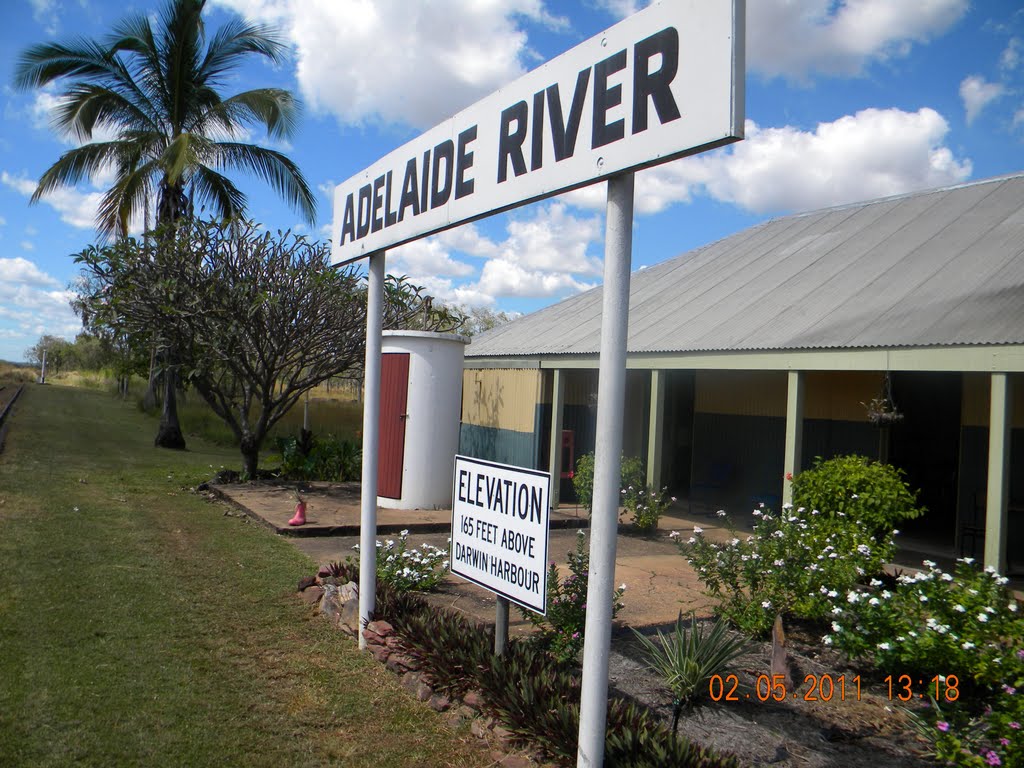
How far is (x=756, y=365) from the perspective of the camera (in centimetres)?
927

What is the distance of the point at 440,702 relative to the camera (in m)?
4.56

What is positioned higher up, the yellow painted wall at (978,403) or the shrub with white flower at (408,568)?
the yellow painted wall at (978,403)

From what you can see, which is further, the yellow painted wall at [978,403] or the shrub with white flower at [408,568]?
the yellow painted wall at [978,403]

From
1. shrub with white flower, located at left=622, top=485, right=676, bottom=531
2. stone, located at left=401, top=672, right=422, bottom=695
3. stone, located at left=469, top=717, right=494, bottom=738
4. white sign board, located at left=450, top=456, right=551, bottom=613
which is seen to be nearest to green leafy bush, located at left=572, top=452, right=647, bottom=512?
shrub with white flower, located at left=622, top=485, right=676, bottom=531

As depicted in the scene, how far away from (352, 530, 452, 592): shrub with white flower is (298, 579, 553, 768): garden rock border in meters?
0.28

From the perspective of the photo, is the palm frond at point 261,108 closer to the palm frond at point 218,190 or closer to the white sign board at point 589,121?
the palm frond at point 218,190

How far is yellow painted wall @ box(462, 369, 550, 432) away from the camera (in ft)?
42.4

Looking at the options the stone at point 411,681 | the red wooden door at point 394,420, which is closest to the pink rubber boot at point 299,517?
the red wooden door at point 394,420

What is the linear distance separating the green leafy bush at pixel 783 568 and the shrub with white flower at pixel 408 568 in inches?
79.1

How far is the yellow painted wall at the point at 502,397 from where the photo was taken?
12.9 meters

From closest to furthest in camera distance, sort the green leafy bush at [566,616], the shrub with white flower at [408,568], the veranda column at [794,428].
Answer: the green leafy bush at [566,616]
the shrub with white flower at [408,568]
the veranda column at [794,428]

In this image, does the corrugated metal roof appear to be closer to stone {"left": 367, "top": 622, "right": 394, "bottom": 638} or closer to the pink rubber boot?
the pink rubber boot

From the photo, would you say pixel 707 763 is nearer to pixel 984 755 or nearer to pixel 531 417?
pixel 984 755

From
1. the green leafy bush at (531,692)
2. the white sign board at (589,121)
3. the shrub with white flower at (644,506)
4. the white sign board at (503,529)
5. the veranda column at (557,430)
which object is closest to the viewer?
the white sign board at (589,121)
